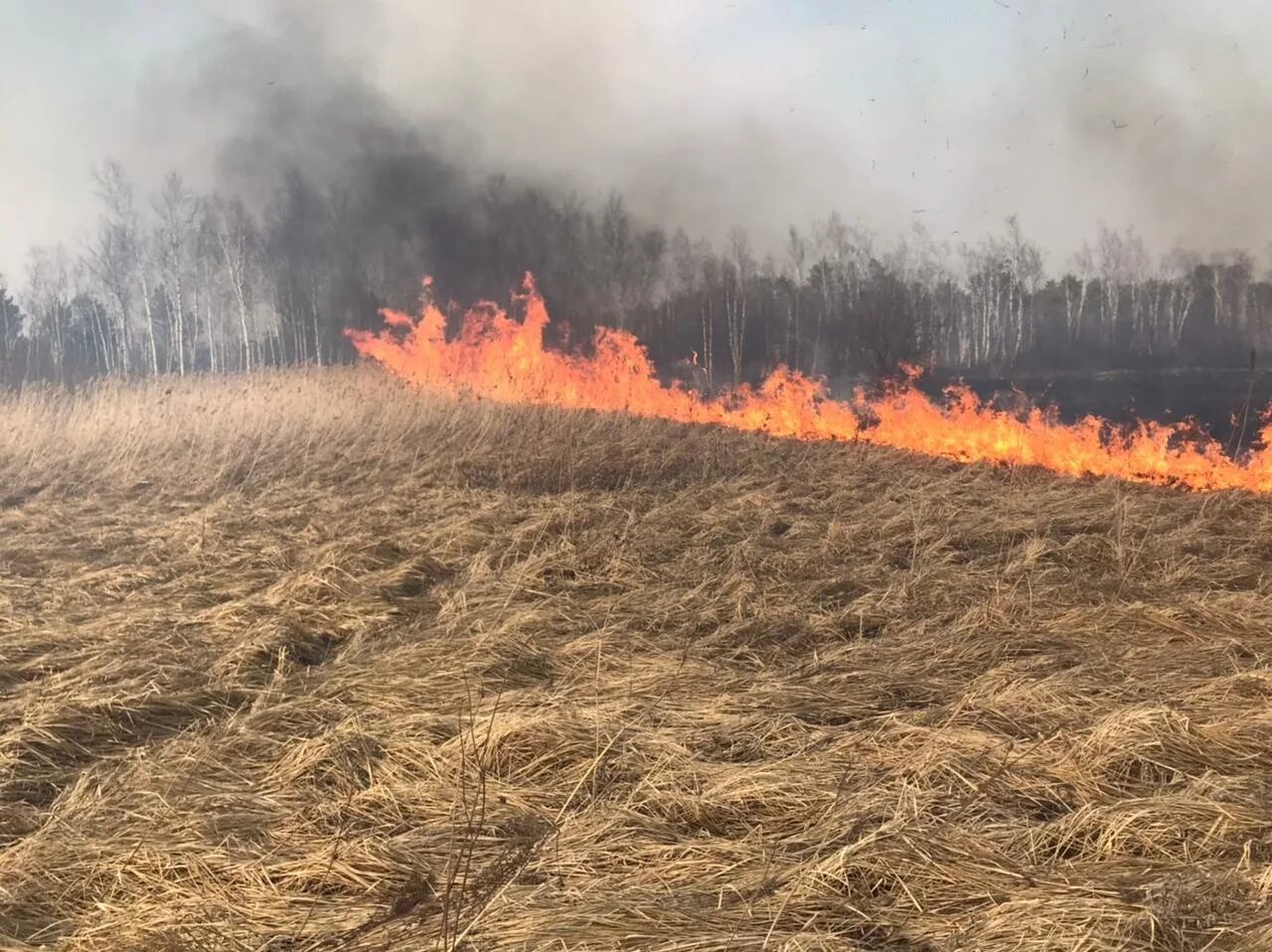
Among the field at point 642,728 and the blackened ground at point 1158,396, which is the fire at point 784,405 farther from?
the field at point 642,728

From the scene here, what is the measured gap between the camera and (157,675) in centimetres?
365

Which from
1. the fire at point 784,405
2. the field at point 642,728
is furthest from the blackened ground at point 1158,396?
the field at point 642,728

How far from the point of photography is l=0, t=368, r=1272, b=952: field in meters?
2.02

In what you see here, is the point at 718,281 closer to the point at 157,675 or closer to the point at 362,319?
the point at 362,319

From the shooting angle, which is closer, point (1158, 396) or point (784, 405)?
point (1158, 396)

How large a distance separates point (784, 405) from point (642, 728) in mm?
9200

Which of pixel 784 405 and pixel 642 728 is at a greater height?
pixel 784 405

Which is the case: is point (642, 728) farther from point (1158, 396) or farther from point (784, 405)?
point (1158, 396)

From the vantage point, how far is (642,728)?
9.84 feet

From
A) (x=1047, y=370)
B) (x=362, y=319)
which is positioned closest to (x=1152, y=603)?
(x=1047, y=370)

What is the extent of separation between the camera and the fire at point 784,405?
8273 millimetres

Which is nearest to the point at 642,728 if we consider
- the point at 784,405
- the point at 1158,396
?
the point at 784,405

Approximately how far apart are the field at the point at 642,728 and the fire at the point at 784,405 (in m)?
1.42

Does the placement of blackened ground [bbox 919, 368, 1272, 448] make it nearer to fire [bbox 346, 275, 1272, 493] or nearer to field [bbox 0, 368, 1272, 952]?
fire [bbox 346, 275, 1272, 493]
